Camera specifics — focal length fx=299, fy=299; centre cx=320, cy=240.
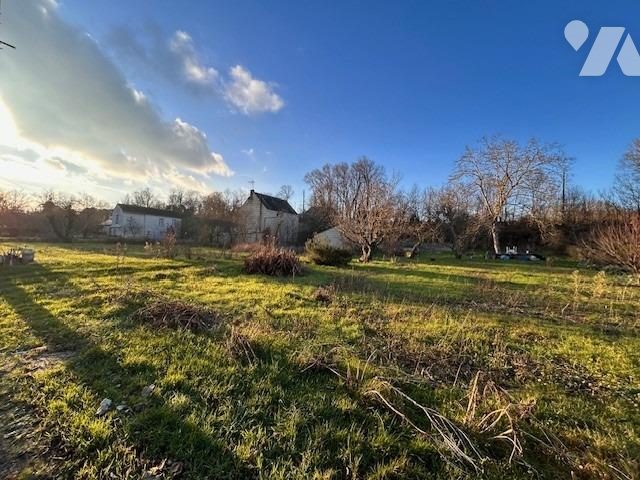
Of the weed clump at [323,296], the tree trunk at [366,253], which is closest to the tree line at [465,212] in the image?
the tree trunk at [366,253]

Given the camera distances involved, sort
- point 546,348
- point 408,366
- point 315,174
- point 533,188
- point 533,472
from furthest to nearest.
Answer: point 315,174
point 533,188
point 546,348
point 408,366
point 533,472

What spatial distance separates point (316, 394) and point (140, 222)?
4499 cm

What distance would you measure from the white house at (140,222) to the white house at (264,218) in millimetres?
8904

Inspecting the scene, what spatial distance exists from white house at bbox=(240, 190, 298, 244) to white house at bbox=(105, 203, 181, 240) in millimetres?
8904

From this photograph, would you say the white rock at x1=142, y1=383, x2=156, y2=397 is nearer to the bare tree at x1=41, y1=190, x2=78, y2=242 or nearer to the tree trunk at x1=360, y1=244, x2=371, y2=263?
the tree trunk at x1=360, y1=244, x2=371, y2=263

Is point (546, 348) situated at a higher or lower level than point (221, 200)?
lower

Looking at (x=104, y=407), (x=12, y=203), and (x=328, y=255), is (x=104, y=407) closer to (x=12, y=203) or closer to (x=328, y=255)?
(x=328, y=255)

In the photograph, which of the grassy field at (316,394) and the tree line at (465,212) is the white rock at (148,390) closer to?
the grassy field at (316,394)

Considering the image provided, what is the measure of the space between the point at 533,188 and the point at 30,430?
30682 mm

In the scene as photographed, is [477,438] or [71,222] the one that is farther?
[71,222]

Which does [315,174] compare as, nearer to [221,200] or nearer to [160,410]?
[221,200]

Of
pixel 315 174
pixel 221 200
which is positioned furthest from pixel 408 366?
pixel 315 174

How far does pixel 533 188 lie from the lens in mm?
24859

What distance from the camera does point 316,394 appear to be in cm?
282
